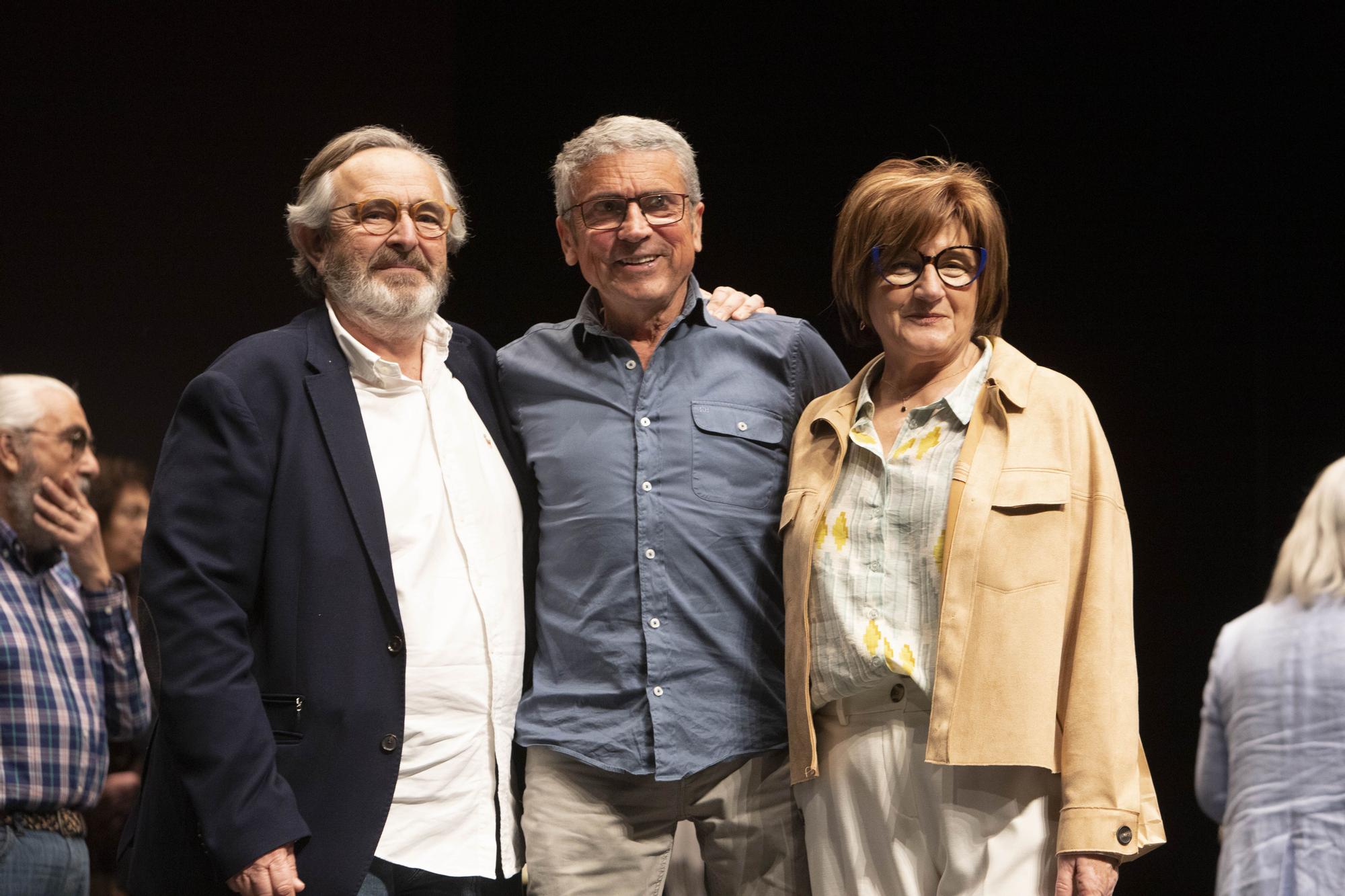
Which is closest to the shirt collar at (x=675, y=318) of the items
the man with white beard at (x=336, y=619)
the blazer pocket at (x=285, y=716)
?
the man with white beard at (x=336, y=619)

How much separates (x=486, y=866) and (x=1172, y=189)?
2633 millimetres

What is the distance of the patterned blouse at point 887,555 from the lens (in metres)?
2.12

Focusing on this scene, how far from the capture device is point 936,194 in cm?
223

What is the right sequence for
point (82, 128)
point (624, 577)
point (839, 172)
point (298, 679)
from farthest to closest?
point (839, 172), point (82, 128), point (624, 577), point (298, 679)

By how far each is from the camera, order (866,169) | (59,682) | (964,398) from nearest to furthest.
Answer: (964,398) → (59,682) → (866,169)

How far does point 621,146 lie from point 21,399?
1.96 metres

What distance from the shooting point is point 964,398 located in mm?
2215

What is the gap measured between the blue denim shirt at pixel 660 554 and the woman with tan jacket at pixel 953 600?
0.48 feet

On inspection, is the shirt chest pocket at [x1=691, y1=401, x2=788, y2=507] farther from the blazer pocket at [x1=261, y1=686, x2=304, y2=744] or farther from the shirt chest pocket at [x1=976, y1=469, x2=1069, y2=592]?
the blazer pocket at [x1=261, y1=686, x2=304, y2=744]

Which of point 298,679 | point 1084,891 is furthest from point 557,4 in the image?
point 1084,891

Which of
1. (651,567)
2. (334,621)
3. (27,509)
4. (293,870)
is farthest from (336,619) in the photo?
(27,509)

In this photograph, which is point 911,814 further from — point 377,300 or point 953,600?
point 377,300

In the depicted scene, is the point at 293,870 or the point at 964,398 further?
the point at 964,398

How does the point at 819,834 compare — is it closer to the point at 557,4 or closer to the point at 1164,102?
the point at 1164,102
